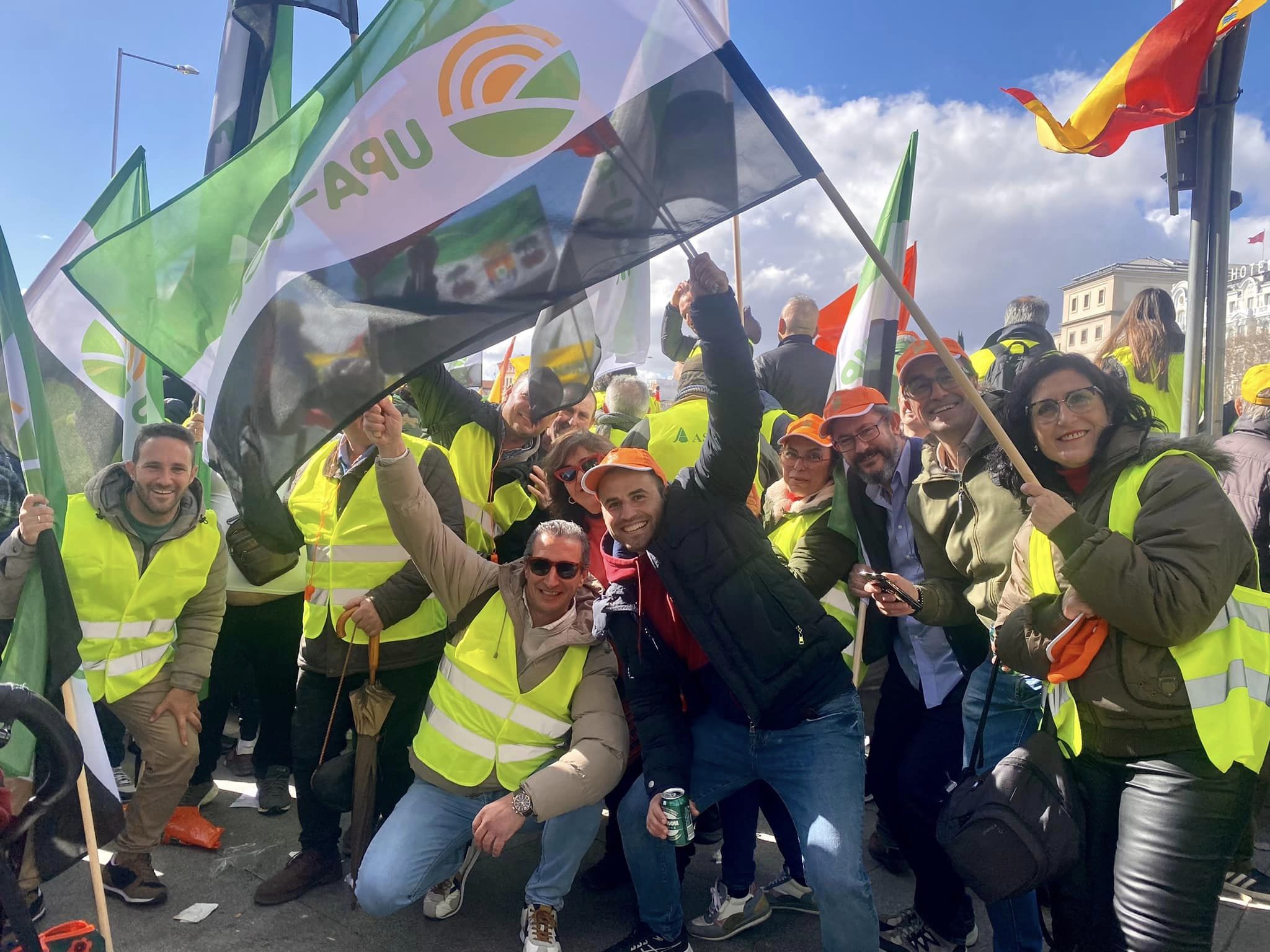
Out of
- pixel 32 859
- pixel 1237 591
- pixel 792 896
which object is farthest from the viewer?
pixel 792 896

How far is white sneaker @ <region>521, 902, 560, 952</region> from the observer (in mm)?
3227

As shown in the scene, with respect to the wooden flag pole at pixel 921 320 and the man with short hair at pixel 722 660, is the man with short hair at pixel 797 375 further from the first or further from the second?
the wooden flag pole at pixel 921 320

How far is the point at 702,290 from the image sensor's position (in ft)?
9.21

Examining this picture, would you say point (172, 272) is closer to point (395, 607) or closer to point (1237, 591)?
point (395, 607)

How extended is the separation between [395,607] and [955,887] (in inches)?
97.8

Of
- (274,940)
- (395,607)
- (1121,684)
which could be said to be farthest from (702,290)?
(274,940)

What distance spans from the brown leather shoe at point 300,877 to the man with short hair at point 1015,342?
3.70m

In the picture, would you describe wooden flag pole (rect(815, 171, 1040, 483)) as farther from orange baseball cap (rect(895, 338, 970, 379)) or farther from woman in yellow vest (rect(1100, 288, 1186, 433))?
woman in yellow vest (rect(1100, 288, 1186, 433))

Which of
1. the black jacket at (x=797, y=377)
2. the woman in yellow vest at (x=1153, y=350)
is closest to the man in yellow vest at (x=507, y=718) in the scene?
the black jacket at (x=797, y=377)

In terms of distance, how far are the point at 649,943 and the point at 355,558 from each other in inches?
78.4

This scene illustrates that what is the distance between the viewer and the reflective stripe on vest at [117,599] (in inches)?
149

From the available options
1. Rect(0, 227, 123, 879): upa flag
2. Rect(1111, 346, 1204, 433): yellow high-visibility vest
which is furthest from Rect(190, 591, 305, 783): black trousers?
Rect(1111, 346, 1204, 433): yellow high-visibility vest

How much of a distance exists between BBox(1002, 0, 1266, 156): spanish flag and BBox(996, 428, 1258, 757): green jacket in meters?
1.82

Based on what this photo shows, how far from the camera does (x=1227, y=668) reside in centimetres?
228
